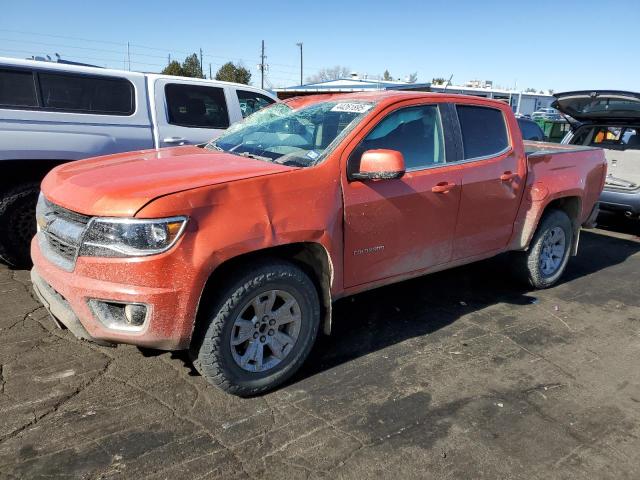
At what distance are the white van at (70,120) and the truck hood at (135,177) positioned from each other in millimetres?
1644

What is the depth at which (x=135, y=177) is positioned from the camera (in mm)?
2898

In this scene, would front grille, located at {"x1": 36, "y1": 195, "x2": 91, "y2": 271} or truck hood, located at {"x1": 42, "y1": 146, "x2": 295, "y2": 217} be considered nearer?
truck hood, located at {"x1": 42, "y1": 146, "x2": 295, "y2": 217}

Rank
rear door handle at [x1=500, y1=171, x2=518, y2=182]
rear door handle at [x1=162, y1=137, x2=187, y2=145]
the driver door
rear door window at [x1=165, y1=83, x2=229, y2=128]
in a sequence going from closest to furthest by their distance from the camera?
the driver door → rear door handle at [x1=500, y1=171, x2=518, y2=182] → rear door handle at [x1=162, y1=137, x2=187, y2=145] → rear door window at [x1=165, y1=83, x2=229, y2=128]

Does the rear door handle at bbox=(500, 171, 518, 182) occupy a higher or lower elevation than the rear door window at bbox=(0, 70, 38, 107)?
lower

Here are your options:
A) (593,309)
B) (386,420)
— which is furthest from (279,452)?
(593,309)

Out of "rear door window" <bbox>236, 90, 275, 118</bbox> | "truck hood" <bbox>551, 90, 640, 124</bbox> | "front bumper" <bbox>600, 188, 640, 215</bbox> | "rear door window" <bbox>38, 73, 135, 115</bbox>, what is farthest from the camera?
"front bumper" <bbox>600, 188, 640, 215</bbox>

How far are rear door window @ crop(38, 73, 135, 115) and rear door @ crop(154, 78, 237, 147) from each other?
0.37 metres

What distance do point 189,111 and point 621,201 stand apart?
599 cm

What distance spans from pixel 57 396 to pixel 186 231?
1.36 m

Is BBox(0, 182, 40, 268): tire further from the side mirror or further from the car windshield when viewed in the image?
the side mirror

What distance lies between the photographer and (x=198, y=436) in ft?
8.91

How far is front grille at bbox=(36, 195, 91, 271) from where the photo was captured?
2758 millimetres

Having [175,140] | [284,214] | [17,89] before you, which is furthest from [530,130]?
[284,214]

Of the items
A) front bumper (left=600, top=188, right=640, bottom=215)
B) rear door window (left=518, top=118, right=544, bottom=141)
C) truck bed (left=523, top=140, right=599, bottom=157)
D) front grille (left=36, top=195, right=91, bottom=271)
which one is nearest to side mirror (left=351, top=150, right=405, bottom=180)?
front grille (left=36, top=195, right=91, bottom=271)
